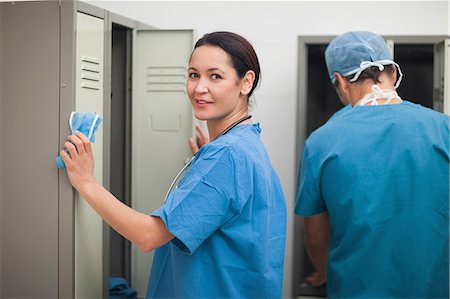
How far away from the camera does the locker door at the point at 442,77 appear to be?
2.07 m

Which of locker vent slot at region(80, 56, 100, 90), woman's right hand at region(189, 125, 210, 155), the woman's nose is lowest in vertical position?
woman's right hand at region(189, 125, 210, 155)

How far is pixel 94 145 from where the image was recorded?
5.36 ft

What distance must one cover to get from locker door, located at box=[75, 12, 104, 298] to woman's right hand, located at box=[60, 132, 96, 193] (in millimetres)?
111

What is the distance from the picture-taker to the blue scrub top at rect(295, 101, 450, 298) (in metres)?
1.64

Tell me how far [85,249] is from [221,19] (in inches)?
54.8

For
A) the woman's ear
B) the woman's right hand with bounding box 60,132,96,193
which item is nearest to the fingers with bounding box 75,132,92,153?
the woman's right hand with bounding box 60,132,96,193

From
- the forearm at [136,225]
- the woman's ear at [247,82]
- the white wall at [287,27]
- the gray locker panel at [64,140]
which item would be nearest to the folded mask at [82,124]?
the gray locker panel at [64,140]

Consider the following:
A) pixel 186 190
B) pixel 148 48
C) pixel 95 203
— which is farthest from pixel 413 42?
pixel 95 203

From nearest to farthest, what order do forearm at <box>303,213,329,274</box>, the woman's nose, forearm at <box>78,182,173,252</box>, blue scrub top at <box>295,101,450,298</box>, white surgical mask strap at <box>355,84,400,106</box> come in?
forearm at <box>78,182,173,252</box> < the woman's nose < blue scrub top at <box>295,101,450,298</box> < white surgical mask strap at <box>355,84,400,106</box> < forearm at <box>303,213,329,274</box>

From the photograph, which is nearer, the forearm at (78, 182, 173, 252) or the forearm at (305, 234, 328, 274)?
the forearm at (78, 182, 173, 252)

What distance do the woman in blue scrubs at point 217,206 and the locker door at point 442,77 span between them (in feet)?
3.06

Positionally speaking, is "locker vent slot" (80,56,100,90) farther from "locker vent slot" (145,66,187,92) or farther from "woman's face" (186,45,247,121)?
"locker vent slot" (145,66,187,92)

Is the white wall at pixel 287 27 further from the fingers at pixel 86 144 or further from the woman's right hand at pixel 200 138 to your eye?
the fingers at pixel 86 144

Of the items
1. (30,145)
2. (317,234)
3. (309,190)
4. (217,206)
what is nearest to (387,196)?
(309,190)
